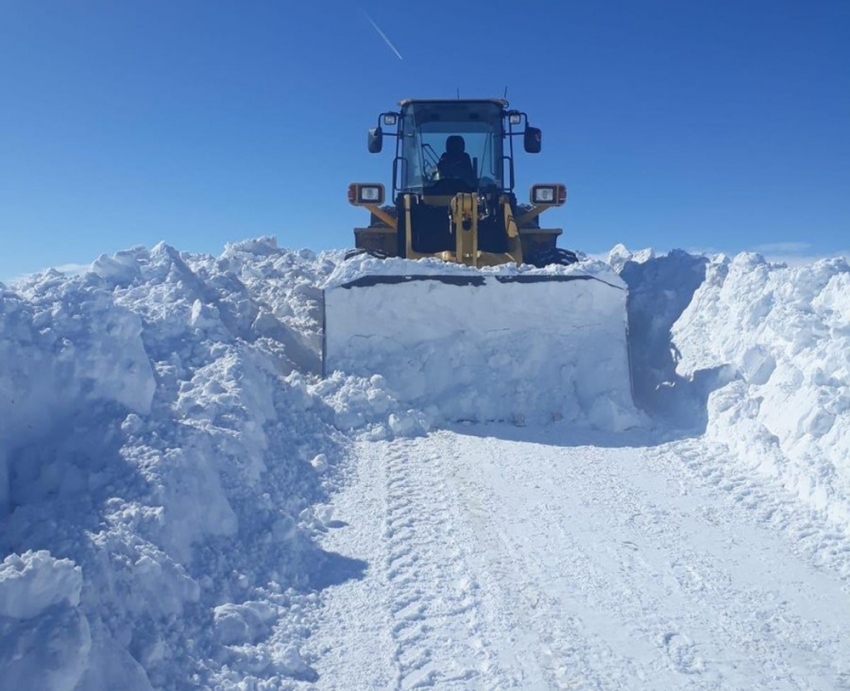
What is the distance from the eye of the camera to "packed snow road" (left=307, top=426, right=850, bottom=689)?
11.4 feet

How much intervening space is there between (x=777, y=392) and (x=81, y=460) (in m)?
5.23

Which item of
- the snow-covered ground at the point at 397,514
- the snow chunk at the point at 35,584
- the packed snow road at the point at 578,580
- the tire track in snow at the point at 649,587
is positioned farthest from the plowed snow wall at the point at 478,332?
the snow chunk at the point at 35,584

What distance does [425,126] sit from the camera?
416 inches

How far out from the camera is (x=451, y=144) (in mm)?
10664

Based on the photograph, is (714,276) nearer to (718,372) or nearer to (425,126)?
(718,372)

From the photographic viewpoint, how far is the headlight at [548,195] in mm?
10047

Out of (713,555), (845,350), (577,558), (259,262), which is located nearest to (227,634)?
(577,558)

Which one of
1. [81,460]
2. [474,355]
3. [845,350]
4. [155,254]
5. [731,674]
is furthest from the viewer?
[155,254]

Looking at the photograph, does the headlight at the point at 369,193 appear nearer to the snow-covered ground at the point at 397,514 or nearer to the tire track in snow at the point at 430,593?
the snow-covered ground at the point at 397,514

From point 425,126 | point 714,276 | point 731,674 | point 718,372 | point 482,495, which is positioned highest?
point 425,126

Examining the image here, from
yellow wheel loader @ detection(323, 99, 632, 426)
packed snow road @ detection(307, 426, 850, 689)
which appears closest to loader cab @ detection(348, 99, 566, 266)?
yellow wheel loader @ detection(323, 99, 632, 426)

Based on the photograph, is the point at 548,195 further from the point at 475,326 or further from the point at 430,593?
the point at 430,593

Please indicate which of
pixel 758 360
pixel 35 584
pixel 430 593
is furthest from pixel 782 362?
pixel 35 584

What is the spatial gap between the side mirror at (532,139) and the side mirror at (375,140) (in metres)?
1.93
